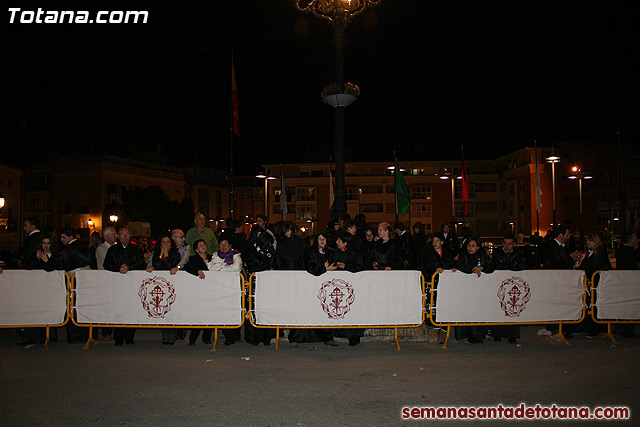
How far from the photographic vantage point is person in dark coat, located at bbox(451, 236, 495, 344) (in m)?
8.94

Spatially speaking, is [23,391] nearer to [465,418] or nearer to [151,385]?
[151,385]

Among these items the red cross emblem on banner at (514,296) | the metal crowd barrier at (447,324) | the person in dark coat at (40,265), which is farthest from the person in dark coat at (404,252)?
the person in dark coat at (40,265)

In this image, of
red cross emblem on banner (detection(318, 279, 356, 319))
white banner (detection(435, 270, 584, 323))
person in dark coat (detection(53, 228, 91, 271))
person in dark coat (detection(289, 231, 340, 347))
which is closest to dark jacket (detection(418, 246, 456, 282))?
white banner (detection(435, 270, 584, 323))

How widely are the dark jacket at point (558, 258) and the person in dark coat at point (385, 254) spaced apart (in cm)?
283

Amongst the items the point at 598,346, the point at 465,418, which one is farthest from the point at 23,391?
the point at 598,346

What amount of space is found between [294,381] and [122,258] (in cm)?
417

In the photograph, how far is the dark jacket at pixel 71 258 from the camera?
29.8 feet

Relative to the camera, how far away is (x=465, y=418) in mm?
5191

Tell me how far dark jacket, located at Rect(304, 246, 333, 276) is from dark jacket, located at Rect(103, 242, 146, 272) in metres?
2.97

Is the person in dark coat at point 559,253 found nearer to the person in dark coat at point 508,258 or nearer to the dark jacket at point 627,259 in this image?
the person in dark coat at point 508,258

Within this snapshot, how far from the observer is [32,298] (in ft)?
28.9

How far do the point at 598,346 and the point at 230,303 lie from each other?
6045mm

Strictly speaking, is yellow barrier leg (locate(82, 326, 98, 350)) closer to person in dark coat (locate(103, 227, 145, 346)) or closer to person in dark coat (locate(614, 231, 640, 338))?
person in dark coat (locate(103, 227, 145, 346))

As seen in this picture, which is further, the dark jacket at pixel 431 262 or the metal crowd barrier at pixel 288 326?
the dark jacket at pixel 431 262
